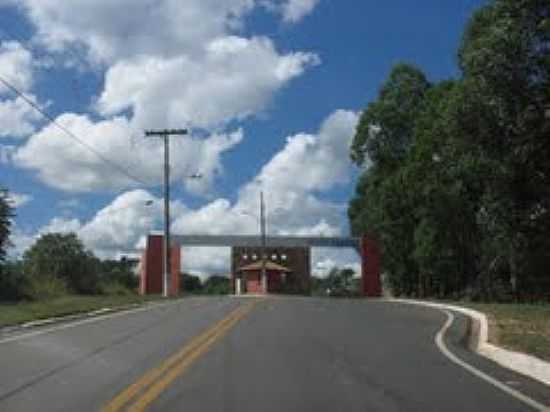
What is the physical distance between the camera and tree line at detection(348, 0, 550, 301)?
36594 millimetres

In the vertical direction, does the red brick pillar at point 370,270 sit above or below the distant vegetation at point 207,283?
below

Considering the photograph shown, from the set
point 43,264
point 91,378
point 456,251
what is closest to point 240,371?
point 91,378

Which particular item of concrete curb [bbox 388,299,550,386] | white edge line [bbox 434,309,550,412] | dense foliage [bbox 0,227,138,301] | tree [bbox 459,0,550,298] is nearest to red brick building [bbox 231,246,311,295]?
dense foliage [bbox 0,227,138,301]

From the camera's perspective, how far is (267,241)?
94938 mm

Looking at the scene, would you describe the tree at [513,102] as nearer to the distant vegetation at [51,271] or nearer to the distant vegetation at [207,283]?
the distant vegetation at [51,271]

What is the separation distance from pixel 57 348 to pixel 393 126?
171ft

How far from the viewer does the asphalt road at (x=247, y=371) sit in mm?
11516

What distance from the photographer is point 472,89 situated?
36562 millimetres

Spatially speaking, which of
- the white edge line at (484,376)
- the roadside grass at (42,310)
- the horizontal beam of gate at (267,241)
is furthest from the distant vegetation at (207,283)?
the white edge line at (484,376)

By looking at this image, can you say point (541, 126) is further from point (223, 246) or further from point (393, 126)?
point (223, 246)

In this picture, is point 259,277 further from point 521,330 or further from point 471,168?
point 521,330

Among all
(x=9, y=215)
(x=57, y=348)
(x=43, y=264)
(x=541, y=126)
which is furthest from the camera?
(x=43, y=264)

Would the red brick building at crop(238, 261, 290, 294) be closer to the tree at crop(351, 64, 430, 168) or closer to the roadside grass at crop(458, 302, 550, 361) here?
the tree at crop(351, 64, 430, 168)

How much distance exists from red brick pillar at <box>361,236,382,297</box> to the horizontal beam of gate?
Answer: 215 centimetres
